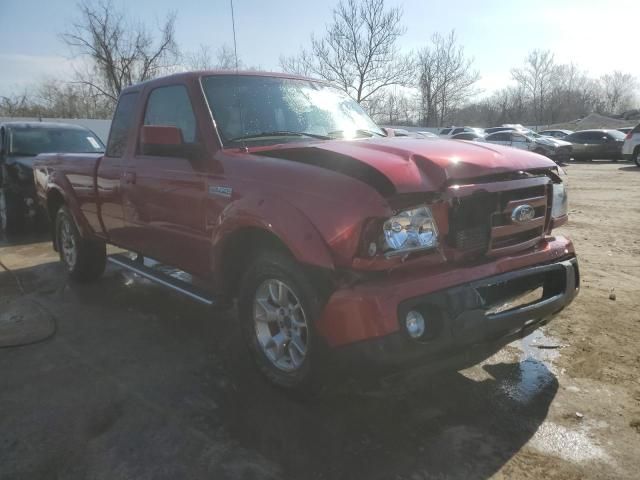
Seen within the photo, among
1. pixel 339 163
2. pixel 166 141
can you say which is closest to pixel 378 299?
pixel 339 163

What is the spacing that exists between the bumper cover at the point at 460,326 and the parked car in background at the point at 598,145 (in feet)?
83.9

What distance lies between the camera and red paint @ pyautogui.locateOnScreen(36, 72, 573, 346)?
7.76ft

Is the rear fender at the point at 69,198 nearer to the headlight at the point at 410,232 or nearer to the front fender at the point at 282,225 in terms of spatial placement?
the front fender at the point at 282,225

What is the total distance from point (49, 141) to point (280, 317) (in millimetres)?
7784

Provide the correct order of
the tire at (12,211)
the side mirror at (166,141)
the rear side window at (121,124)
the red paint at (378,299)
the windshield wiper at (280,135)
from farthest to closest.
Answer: the tire at (12,211)
the rear side window at (121,124)
the windshield wiper at (280,135)
the side mirror at (166,141)
the red paint at (378,299)

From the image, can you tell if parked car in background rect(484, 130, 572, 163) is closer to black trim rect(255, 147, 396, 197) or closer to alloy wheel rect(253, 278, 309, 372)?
black trim rect(255, 147, 396, 197)

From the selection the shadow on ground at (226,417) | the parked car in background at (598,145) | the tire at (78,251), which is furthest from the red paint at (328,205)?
the parked car in background at (598,145)

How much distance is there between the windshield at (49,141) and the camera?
872 cm

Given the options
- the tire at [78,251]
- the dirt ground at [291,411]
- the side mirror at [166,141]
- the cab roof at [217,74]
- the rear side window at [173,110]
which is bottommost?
the dirt ground at [291,411]

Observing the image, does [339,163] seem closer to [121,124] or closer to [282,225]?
[282,225]

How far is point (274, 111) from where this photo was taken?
3596 millimetres

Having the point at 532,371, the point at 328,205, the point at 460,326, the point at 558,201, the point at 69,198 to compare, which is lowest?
the point at 532,371

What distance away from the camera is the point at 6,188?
8453 millimetres

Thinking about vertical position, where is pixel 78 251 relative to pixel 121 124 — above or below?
below
